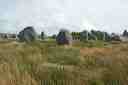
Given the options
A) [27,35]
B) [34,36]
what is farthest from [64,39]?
[27,35]

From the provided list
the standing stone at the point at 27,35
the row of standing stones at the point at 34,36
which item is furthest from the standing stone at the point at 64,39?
the standing stone at the point at 27,35

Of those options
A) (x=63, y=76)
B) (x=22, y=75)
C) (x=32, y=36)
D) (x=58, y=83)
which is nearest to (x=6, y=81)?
(x=22, y=75)

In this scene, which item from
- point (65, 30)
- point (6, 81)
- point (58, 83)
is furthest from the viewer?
point (65, 30)

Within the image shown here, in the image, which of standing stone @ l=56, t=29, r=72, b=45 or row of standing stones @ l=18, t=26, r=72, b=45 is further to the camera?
row of standing stones @ l=18, t=26, r=72, b=45

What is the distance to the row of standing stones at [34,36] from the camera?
154 feet

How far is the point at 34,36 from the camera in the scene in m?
56.3

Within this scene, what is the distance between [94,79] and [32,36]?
161 feet

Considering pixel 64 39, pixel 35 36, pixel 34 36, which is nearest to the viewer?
pixel 64 39

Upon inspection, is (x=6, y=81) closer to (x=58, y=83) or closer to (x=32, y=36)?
A: (x=58, y=83)

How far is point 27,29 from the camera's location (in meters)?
58.5

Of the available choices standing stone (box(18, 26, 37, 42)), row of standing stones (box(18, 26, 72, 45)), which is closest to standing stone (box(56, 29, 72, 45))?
row of standing stones (box(18, 26, 72, 45))

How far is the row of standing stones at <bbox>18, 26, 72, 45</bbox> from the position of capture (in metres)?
47.1

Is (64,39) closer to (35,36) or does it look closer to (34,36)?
(34,36)

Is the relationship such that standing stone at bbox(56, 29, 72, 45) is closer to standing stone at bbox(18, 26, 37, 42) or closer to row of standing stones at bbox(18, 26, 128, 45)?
row of standing stones at bbox(18, 26, 128, 45)
